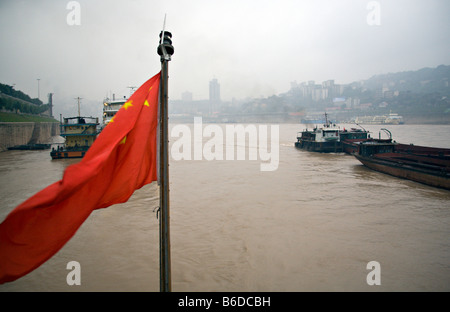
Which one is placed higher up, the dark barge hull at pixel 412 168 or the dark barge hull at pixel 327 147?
the dark barge hull at pixel 327 147

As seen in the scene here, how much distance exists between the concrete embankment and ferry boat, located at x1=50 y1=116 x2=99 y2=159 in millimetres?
16169

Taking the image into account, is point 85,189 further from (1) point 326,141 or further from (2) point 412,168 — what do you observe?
(1) point 326,141

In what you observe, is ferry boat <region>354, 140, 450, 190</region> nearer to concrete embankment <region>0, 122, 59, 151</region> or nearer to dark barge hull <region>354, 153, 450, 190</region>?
dark barge hull <region>354, 153, 450, 190</region>

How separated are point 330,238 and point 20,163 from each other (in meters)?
29.0

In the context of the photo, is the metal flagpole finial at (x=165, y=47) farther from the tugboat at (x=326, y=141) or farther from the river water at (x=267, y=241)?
the tugboat at (x=326, y=141)

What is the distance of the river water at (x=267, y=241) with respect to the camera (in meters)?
6.12

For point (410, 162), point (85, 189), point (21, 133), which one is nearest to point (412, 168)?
point (410, 162)

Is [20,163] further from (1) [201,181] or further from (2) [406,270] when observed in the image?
(2) [406,270]

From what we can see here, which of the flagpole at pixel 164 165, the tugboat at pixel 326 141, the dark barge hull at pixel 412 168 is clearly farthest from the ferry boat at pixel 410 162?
the flagpole at pixel 164 165

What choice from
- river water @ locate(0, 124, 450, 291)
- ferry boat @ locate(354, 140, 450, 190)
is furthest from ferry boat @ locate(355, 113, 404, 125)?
river water @ locate(0, 124, 450, 291)

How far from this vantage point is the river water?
612 centimetres

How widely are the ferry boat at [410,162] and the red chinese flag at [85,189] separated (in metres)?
16.1
